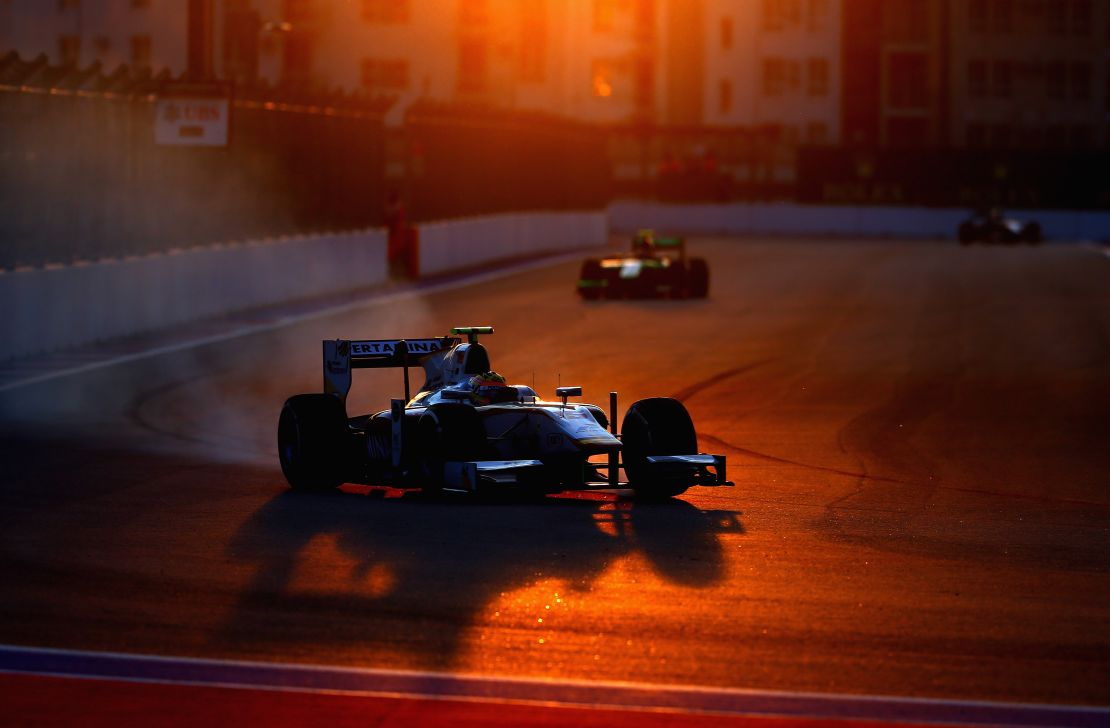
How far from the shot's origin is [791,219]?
68.1 meters

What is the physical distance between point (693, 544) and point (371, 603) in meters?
2.43

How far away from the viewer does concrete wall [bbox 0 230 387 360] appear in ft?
75.8

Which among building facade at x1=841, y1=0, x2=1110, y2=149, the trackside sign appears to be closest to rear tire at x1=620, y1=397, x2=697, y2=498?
the trackside sign

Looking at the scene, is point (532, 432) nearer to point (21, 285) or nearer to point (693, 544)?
point (693, 544)

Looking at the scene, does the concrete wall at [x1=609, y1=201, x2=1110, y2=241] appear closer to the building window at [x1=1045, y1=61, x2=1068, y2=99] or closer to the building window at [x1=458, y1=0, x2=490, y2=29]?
the building window at [x1=458, y1=0, x2=490, y2=29]

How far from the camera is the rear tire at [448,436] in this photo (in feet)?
40.6

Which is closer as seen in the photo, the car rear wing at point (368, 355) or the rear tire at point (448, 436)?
the rear tire at point (448, 436)

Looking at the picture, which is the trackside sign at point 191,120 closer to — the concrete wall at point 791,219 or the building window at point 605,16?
the concrete wall at point 791,219

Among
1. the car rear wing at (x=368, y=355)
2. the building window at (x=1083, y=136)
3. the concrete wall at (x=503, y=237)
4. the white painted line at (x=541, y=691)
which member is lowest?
the white painted line at (x=541, y=691)

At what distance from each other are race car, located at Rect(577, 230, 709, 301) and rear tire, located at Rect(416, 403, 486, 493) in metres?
21.0

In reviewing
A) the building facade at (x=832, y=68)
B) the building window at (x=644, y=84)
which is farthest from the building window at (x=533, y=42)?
the building window at (x=644, y=84)

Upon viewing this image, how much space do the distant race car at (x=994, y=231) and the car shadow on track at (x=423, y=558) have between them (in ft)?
154

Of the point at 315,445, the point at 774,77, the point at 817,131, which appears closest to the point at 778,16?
the point at 774,77

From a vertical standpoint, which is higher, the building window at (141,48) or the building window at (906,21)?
the building window at (906,21)
